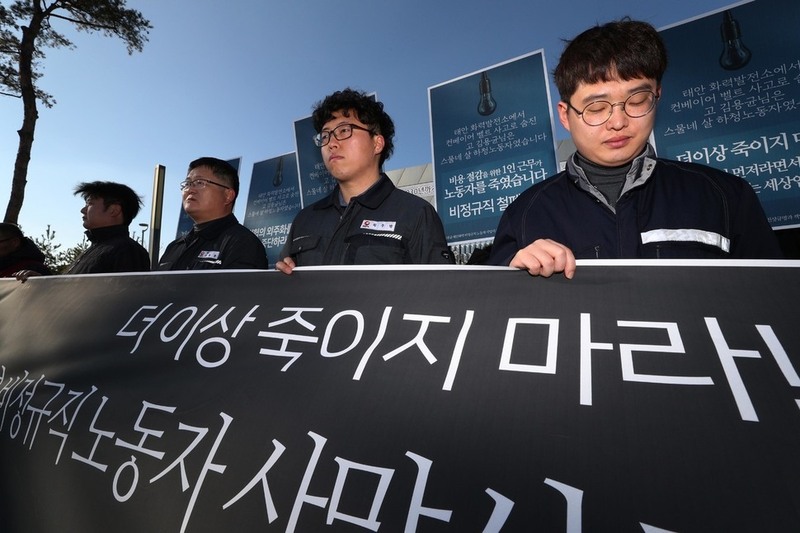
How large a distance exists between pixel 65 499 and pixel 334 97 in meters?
2.06

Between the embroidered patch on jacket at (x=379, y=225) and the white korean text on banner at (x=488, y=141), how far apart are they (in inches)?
79.4

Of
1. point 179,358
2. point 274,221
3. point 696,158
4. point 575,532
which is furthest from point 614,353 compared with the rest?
point 274,221

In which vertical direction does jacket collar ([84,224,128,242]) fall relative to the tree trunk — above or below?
below

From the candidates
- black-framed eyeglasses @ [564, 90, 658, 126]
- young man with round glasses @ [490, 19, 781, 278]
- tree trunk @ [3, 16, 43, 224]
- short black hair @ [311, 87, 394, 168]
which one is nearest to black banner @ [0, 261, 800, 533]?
young man with round glasses @ [490, 19, 781, 278]

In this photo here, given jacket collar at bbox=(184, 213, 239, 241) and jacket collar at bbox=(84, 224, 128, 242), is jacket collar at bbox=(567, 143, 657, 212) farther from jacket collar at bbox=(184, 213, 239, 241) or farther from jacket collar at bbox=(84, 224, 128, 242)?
jacket collar at bbox=(84, 224, 128, 242)

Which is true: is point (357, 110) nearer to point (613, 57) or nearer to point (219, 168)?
point (219, 168)

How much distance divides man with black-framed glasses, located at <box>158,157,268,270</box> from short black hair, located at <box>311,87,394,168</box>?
82 cm

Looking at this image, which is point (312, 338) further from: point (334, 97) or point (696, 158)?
point (696, 158)

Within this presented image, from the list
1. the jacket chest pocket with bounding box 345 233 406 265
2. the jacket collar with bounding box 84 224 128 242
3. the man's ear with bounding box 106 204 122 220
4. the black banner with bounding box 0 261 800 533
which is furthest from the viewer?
the man's ear with bounding box 106 204 122 220

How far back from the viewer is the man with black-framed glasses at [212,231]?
99.4 inches

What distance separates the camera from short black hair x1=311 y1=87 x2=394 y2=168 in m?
2.35

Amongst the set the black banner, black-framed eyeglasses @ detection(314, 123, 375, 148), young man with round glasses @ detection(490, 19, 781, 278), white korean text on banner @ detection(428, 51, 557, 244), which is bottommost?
the black banner

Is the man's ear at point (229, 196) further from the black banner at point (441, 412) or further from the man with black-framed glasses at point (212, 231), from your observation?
the black banner at point (441, 412)

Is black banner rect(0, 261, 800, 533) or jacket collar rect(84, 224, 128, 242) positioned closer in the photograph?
black banner rect(0, 261, 800, 533)
